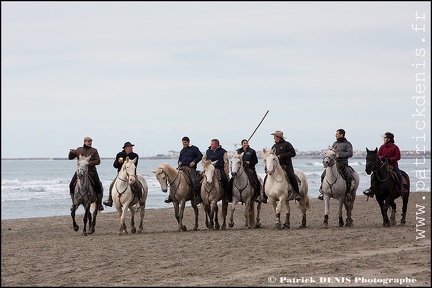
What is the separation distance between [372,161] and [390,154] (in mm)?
805

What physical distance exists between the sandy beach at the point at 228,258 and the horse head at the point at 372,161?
137 cm

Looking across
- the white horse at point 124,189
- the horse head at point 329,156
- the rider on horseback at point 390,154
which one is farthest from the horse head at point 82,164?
the rider on horseback at point 390,154

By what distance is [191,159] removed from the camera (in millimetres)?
19547

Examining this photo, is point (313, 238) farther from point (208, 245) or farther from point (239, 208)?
point (239, 208)

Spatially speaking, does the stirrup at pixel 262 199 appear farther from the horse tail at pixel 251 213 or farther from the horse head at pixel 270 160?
the horse head at pixel 270 160

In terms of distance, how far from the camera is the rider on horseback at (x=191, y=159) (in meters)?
19.3

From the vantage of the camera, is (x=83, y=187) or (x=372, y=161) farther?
(x=83, y=187)

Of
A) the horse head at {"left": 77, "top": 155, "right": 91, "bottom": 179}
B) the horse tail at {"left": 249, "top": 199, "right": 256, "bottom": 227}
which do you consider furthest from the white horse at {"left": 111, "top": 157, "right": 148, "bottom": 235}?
the horse tail at {"left": 249, "top": 199, "right": 256, "bottom": 227}

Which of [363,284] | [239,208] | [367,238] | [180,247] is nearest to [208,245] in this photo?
[180,247]

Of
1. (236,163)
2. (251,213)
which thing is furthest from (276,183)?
(251,213)

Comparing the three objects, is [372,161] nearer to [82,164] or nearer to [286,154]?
[286,154]

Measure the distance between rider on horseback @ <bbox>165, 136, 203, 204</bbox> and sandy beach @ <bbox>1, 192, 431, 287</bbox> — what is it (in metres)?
1.07

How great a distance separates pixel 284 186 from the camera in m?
18.5

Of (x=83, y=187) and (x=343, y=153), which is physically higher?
(x=343, y=153)
